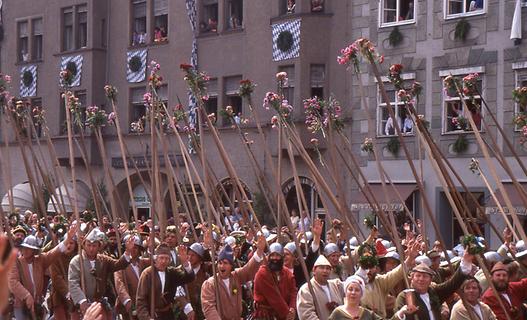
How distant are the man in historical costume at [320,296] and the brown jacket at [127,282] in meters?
2.90

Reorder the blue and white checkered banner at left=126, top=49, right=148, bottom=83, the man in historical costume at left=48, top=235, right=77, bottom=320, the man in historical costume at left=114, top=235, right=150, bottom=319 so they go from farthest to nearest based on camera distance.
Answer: the blue and white checkered banner at left=126, top=49, right=148, bottom=83 → the man in historical costume at left=48, top=235, right=77, bottom=320 → the man in historical costume at left=114, top=235, right=150, bottom=319

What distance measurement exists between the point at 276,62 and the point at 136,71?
6.02 meters

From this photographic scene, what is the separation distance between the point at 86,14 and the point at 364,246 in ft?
88.5

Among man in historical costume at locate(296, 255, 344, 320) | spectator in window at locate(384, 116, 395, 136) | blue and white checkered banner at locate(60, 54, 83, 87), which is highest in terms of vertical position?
blue and white checkered banner at locate(60, 54, 83, 87)

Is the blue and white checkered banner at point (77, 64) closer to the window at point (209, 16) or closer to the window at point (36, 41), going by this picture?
the window at point (36, 41)

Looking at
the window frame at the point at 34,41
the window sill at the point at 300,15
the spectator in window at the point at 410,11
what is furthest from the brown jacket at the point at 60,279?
the window frame at the point at 34,41

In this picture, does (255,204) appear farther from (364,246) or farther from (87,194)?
(364,246)

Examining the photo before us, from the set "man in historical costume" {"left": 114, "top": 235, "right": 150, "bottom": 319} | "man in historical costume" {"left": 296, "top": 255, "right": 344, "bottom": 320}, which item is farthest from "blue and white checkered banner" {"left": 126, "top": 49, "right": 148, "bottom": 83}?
"man in historical costume" {"left": 296, "top": 255, "right": 344, "bottom": 320}

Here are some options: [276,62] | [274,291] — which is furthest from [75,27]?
[274,291]

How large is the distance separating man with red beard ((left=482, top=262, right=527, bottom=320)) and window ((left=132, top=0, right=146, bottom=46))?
25399 millimetres

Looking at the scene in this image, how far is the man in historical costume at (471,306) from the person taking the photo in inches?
391

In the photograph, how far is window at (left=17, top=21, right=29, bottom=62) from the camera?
39375 millimetres

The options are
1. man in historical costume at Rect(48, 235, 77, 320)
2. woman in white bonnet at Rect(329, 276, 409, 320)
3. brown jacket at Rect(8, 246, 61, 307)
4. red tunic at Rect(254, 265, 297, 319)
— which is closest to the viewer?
woman in white bonnet at Rect(329, 276, 409, 320)

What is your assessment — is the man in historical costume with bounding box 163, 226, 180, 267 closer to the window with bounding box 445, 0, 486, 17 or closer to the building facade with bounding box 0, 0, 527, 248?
the building facade with bounding box 0, 0, 527, 248
